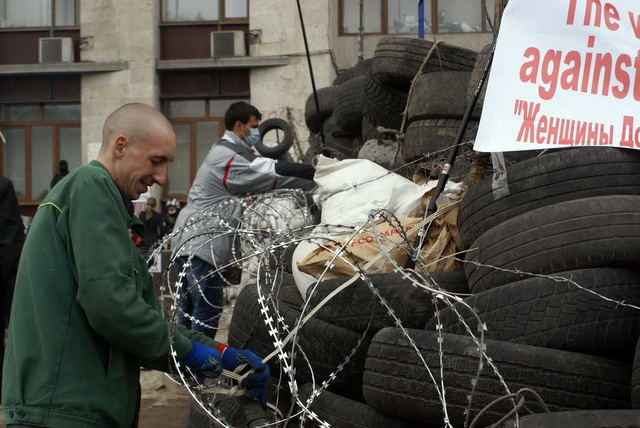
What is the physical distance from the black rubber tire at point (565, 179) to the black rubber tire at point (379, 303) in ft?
1.56

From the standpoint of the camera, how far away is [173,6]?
23.9m

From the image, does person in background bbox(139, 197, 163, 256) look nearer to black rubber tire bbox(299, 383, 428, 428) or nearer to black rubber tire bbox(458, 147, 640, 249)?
black rubber tire bbox(299, 383, 428, 428)

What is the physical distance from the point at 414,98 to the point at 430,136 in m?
0.41

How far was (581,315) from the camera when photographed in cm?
344

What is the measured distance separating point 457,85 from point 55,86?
19.7 meters

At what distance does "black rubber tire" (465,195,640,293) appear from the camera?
3549mm

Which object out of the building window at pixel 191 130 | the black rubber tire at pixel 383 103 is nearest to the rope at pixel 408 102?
the black rubber tire at pixel 383 103

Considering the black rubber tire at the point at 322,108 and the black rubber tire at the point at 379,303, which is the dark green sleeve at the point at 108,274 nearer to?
the black rubber tire at the point at 379,303

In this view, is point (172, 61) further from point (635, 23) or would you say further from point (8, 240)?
point (635, 23)

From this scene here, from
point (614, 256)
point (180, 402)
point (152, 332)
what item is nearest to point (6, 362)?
point (152, 332)

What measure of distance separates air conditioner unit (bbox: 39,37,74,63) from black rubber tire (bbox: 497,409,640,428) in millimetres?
22020

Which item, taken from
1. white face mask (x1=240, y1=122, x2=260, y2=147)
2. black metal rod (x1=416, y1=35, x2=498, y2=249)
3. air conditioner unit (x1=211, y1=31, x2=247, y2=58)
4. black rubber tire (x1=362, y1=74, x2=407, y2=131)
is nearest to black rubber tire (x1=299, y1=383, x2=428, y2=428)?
black metal rod (x1=416, y1=35, x2=498, y2=249)

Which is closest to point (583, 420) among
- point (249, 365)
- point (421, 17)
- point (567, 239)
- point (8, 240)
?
point (567, 239)

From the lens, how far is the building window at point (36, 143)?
965 inches
